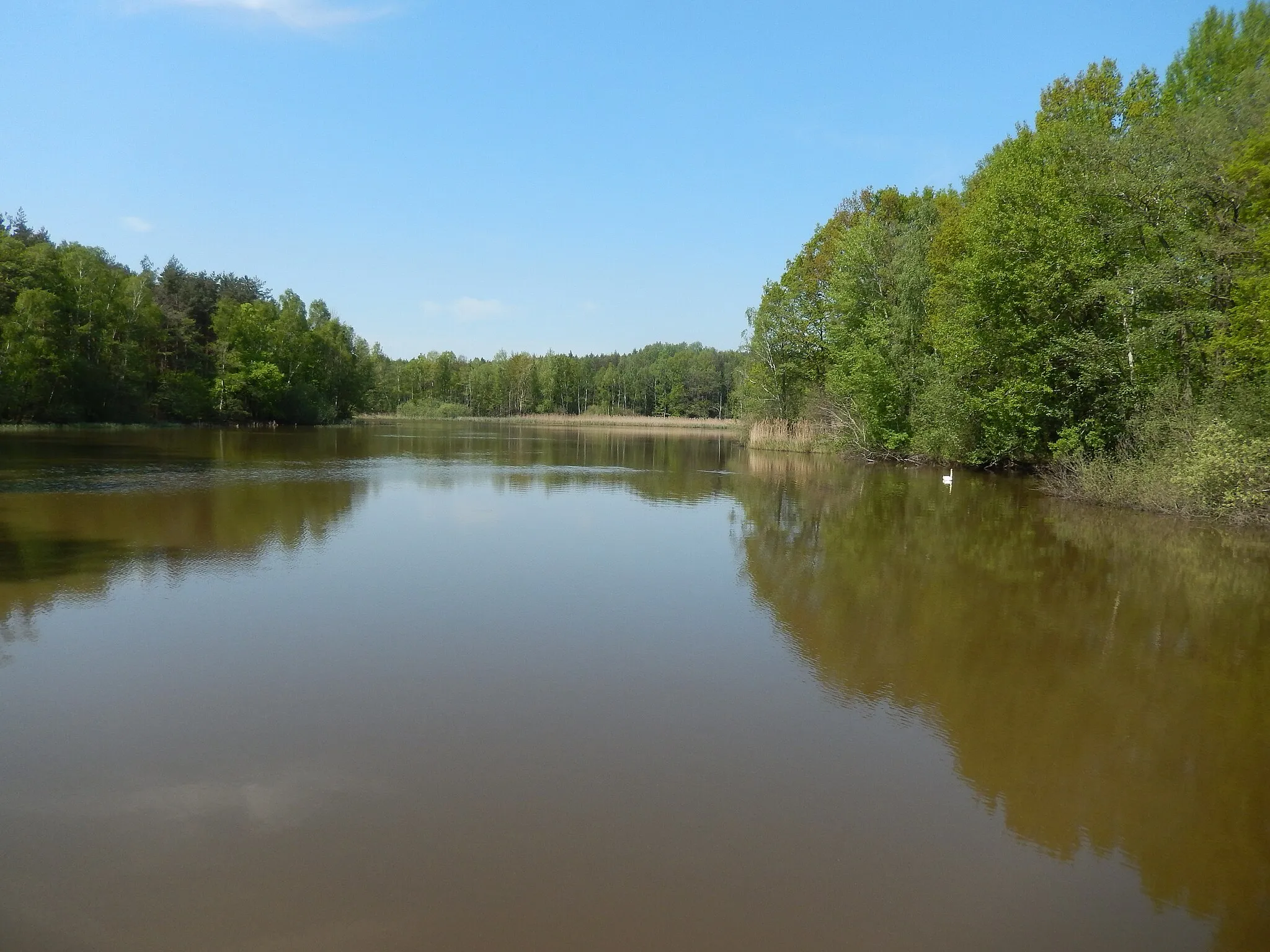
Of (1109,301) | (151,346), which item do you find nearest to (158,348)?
(151,346)

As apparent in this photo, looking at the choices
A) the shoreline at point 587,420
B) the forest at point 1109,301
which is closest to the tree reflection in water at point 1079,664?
the forest at point 1109,301

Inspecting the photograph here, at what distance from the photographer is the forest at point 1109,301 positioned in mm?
17766

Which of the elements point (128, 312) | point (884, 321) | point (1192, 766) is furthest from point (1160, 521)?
point (128, 312)

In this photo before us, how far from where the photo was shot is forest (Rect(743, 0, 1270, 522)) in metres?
17.8

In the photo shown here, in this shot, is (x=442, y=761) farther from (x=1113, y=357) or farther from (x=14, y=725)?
(x=1113, y=357)

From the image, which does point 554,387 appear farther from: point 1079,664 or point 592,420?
point 1079,664

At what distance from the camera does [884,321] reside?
115ft

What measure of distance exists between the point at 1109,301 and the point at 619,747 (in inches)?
903

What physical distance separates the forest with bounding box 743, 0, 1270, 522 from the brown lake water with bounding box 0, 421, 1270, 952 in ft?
19.9

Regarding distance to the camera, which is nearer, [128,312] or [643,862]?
[643,862]

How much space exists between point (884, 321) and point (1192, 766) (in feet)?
102

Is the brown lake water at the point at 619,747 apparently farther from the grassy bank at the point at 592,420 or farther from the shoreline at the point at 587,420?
the grassy bank at the point at 592,420

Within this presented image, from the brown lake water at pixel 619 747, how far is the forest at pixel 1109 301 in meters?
6.05

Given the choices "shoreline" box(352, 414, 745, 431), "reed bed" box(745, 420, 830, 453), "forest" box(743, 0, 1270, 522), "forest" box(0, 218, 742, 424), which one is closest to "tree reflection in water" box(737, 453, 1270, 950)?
"forest" box(743, 0, 1270, 522)
